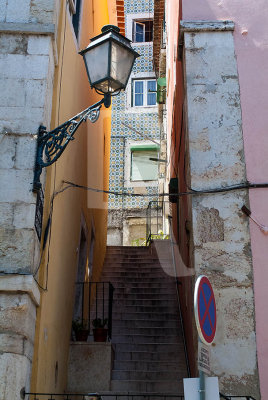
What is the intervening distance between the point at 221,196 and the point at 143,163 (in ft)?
43.3

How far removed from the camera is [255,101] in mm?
6969

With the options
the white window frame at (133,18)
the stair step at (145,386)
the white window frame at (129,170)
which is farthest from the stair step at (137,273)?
the white window frame at (133,18)

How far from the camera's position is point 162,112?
19.3 meters

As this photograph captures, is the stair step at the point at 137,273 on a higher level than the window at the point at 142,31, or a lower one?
lower

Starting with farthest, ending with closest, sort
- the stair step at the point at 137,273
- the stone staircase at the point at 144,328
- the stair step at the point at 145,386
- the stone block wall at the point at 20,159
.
A: the stair step at the point at 137,273 → the stone staircase at the point at 144,328 → the stair step at the point at 145,386 → the stone block wall at the point at 20,159

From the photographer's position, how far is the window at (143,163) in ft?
63.4

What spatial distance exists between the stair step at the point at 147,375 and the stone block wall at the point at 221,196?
2.84 metres

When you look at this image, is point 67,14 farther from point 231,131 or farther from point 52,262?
point 52,262

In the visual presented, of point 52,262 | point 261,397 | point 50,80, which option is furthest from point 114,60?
point 261,397

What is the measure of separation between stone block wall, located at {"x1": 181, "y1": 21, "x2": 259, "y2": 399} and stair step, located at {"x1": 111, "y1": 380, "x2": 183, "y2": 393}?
2.65m

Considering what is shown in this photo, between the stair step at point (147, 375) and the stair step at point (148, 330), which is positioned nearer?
the stair step at point (147, 375)

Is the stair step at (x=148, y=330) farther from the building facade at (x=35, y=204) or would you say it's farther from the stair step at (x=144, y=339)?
the building facade at (x=35, y=204)

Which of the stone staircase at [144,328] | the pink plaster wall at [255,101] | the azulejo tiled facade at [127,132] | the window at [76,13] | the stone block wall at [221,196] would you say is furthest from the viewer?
the azulejo tiled facade at [127,132]

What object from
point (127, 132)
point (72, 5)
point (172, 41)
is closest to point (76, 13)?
Answer: point (72, 5)
